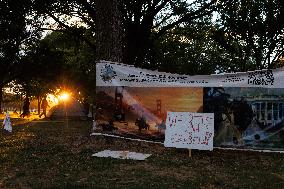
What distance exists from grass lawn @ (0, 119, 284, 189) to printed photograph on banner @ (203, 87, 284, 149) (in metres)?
0.41

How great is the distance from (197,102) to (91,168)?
392 cm

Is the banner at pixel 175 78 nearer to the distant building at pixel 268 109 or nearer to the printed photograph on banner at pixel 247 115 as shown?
the printed photograph on banner at pixel 247 115

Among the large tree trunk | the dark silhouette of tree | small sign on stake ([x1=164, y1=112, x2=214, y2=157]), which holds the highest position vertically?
the dark silhouette of tree

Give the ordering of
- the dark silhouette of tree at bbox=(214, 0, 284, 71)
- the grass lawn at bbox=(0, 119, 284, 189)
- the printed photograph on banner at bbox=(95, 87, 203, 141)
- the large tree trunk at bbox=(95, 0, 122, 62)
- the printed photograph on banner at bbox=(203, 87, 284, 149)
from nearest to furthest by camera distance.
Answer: the grass lawn at bbox=(0, 119, 284, 189)
the printed photograph on banner at bbox=(203, 87, 284, 149)
the printed photograph on banner at bbox=(95, 87, 203, 141)
the large tree trunk at bbox=(95, 0, 122, 62)
the dark silhouette of tree at bbox=(214, 0, 284, 71)

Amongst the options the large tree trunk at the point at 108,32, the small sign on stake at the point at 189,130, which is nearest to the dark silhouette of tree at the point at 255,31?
the large tree trunk at the point at 108,32

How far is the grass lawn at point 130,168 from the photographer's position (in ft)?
24.8

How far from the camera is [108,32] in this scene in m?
13.2

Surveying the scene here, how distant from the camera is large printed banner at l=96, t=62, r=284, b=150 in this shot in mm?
10898

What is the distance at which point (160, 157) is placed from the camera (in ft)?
34.0

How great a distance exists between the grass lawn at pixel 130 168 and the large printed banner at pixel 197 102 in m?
0.50

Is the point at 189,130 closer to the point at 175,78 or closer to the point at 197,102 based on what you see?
the point at 197,102

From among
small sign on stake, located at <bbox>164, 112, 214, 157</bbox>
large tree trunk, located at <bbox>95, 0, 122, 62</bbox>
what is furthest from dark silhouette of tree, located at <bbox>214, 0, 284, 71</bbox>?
small sign on stake, located at <bbox>164, 112, 214, 157</bbox>

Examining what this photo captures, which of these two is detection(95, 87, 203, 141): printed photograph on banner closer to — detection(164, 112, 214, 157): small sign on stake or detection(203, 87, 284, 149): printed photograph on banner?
detection(203, 87, 284, 149): printed photograph on banner

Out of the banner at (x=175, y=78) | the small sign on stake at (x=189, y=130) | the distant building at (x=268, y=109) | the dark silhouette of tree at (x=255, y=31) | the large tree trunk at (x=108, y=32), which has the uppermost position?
the dark silhouette of tree at (x=255, y=31)
